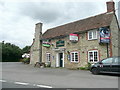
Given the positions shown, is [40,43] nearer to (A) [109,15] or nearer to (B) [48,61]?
(B) [48,61]

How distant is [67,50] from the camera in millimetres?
19500

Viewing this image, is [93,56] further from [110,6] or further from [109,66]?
[110,6]

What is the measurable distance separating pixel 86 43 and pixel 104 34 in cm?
288

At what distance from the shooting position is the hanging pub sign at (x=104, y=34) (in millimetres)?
15344

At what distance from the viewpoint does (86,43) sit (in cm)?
1755

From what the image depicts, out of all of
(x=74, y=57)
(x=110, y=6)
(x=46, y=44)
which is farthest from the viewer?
(x=46, y=44)

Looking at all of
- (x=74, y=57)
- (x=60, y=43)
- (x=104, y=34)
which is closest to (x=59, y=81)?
(x=104, y=34)

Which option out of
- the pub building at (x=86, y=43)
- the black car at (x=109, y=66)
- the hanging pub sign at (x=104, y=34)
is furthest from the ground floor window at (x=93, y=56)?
the black car at (x=109, y=66)

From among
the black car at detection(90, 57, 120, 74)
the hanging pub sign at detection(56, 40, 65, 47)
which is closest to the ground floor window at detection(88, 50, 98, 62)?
the black car at detection(90, 57, 120, 74)

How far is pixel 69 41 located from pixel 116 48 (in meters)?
6.49

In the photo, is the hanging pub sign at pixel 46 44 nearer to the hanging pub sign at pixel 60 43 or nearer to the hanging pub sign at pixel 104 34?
the hanging pub sign at pixel 60 43

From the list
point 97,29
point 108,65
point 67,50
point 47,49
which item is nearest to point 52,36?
point 47,49

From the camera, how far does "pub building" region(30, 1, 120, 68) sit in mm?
15742

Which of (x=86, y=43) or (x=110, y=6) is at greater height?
(x=110, y=6)
